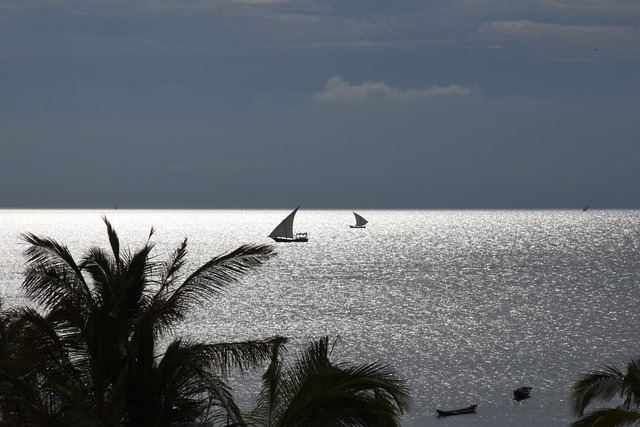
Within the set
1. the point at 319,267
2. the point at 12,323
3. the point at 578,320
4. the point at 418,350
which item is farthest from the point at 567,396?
the point at 319,267

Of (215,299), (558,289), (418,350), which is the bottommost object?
(418,350)

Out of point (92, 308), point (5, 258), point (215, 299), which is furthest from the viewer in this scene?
point (5, 258)

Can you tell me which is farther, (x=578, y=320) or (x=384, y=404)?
(x=578, y=320)

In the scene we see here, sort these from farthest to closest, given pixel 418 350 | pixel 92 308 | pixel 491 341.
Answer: pixel 491 341 < pixel 418 350 < pixel 92 308

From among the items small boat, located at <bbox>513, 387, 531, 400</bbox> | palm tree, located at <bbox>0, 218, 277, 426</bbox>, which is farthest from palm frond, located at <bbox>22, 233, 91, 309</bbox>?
small boat, located at <bbox>513, 387, 531, 400</bbox>

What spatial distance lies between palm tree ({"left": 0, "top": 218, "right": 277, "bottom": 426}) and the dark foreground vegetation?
0.07ft

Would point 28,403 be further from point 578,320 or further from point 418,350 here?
point 578,320

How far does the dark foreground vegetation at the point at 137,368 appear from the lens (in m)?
14.7

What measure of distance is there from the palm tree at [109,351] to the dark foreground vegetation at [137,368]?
0.02m

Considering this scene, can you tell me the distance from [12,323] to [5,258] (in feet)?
551

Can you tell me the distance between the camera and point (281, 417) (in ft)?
51.9

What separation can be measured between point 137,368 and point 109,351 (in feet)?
4.08

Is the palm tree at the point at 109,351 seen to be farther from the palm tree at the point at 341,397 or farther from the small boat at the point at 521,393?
the small boat at the point at 521,393

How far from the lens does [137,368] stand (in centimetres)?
1516
